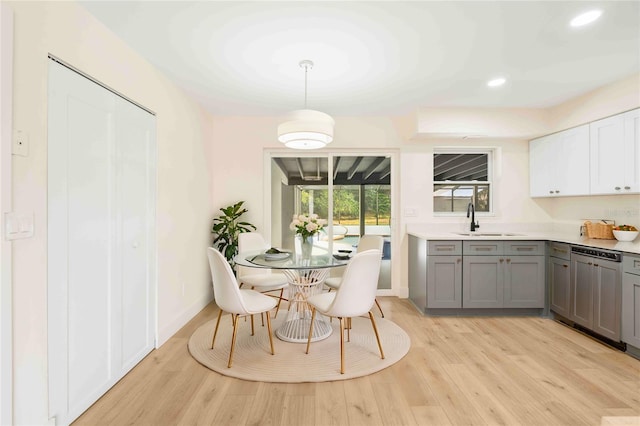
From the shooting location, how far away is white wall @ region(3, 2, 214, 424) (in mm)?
1539

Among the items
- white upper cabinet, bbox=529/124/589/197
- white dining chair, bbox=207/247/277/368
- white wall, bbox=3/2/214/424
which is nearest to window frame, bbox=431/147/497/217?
white upper cabinet, bbox=529/124/589/197

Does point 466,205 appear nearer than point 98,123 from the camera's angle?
No

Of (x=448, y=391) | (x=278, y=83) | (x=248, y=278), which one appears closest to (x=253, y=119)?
(x=278, y=83)

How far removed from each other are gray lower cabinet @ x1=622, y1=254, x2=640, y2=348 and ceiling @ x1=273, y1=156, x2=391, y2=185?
2.68 meters

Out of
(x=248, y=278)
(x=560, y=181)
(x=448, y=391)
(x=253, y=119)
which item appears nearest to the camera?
(x=448, y=391)

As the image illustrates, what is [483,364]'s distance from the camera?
251 centimetres

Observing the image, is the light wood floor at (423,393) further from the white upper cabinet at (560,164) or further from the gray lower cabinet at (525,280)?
the white upper cabinet at (560,164)

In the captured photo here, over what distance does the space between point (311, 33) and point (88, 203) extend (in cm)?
189

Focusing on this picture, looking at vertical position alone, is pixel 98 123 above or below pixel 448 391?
above

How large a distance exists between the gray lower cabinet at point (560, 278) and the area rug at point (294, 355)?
5.88 ft

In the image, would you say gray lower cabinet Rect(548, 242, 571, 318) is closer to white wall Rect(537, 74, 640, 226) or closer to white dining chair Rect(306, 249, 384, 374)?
white wall Rect(537, 74, 640, 226)

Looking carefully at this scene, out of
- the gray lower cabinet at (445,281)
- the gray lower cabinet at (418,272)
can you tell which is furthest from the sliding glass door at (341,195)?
the gray lower cabinet at (445,281)

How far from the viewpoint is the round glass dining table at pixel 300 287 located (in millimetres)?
2750

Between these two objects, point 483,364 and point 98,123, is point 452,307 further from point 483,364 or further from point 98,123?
point 98,123
